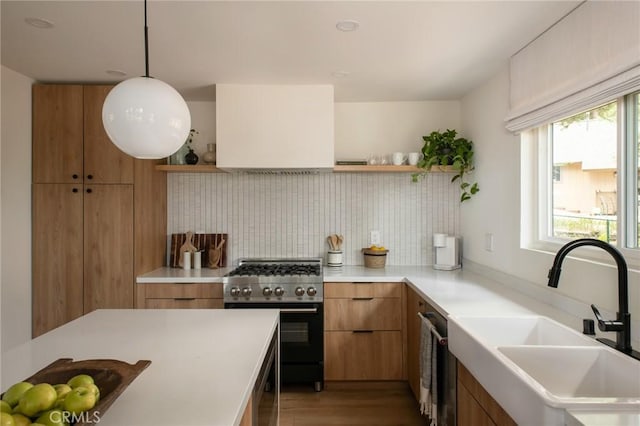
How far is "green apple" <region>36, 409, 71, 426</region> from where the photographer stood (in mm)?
803

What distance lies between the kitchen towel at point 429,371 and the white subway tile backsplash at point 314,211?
1426 mm

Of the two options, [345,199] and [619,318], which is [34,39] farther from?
[619,318]

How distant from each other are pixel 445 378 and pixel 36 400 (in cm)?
185

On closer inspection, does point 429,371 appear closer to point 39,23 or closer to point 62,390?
point 62,390

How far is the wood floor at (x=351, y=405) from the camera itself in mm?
2688

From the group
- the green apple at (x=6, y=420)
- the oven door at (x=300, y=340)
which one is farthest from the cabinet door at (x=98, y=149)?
the green apple at (x=6, y=420)

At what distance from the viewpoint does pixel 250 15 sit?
205 centimetres

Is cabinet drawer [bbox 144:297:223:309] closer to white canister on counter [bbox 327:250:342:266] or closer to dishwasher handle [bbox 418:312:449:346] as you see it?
white canister on counter [bbox 327:250:342:266]

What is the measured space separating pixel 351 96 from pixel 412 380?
2.30m

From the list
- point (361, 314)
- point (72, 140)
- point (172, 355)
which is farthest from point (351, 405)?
point (72, 140)

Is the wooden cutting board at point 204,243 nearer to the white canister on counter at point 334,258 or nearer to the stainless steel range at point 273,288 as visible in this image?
the stainless steel range at point 273,288

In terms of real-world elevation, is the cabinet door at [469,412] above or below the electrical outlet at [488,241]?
below

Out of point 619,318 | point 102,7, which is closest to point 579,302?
point 619,318

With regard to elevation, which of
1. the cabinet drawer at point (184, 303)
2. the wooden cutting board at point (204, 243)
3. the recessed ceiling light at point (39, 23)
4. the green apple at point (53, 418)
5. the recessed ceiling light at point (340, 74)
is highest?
the recessed ceiling light at point (39, 23)
